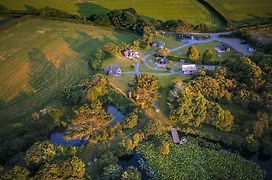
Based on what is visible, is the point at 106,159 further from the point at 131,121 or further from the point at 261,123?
the point at 261,123

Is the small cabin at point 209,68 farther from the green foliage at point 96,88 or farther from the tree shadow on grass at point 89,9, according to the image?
the tree shadow on grass at point 89,9

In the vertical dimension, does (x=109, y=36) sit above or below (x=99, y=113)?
above

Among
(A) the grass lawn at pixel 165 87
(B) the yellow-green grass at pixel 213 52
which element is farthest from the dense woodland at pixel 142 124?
(B) the yellow-green grass at pixel 213 52

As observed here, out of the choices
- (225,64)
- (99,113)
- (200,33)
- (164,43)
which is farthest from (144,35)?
(99,113)

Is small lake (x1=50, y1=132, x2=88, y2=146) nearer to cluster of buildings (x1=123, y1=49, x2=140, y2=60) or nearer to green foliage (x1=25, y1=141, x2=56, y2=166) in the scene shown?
green foliage (x1=25, y1=141, x2=56, y2=166)

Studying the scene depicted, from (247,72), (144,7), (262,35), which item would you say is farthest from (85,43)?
(262,35)

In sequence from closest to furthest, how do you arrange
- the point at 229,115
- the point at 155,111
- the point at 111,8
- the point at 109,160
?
1. the point at 109,160
2. the point at 229,115
3. the point at 155,111
4. the point at 111,8

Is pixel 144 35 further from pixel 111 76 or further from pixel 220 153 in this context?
pixel 220 153

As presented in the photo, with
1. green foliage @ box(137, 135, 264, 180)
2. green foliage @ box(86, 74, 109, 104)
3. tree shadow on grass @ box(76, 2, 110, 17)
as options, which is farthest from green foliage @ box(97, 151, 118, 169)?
tree shadow on grass @ box(76, 2, 110, 17)
